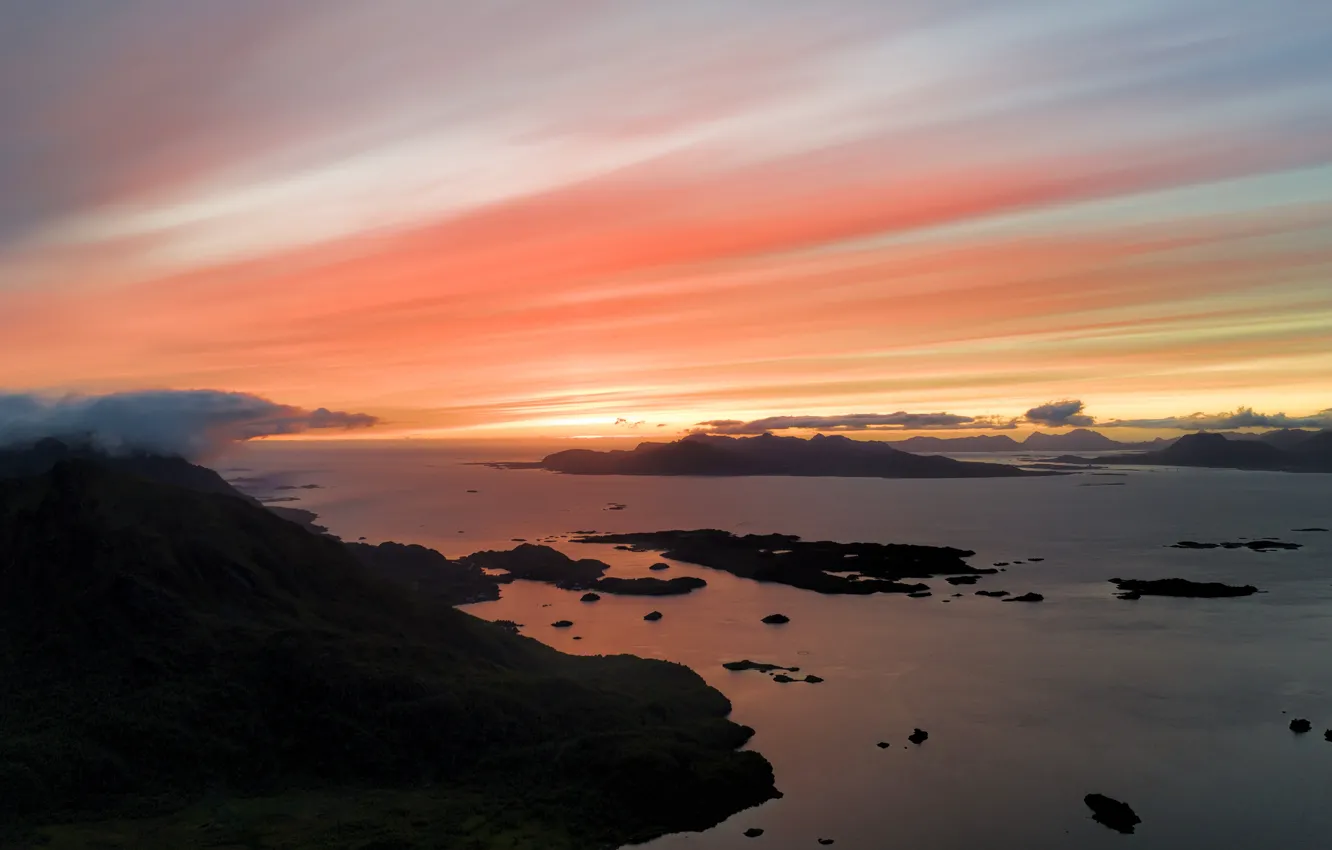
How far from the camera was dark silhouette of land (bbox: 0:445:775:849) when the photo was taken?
37281 mm

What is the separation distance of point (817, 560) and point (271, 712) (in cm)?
9100

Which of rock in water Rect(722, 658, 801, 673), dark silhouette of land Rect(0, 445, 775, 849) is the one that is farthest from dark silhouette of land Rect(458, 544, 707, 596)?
dark silhouette of land Rect(0, 445, 775, 849)

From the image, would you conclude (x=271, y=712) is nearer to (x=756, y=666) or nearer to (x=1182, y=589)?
(x=756, y=666)

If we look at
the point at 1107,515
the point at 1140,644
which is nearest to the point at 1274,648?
the point at 1140,644

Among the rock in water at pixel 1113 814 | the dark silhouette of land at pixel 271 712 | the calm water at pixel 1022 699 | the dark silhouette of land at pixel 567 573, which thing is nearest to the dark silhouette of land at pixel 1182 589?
the calm water at pixel 1022 699

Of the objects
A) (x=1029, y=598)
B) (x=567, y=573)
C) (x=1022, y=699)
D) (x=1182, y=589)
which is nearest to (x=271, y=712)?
(x=1022, y=699)

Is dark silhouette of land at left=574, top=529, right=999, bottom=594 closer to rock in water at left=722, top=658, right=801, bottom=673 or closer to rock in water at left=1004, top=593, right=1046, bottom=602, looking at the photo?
rock in water at left=1004, top=593, right=1046, bottom=602

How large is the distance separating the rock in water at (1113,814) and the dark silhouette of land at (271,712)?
16657 millimetres

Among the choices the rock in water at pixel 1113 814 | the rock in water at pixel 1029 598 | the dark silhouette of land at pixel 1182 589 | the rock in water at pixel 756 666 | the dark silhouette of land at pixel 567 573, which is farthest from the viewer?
the dark silhouette of land at pixel 567 573

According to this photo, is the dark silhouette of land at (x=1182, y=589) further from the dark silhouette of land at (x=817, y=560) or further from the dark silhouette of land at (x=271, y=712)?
the dark silhouette of land at (x=271, y=712)

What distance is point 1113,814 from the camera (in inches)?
1636

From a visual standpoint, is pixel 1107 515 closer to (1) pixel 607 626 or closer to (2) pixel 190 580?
(1) pixel 607 626

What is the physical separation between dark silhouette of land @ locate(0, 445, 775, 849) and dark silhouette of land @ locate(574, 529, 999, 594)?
5475cm

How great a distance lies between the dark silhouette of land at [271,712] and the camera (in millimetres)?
37281
